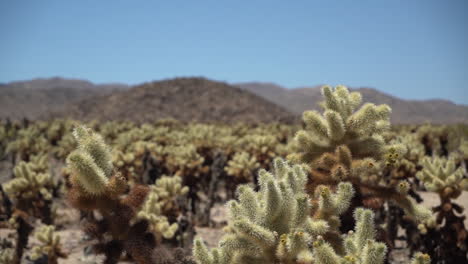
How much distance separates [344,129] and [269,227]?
166 cm

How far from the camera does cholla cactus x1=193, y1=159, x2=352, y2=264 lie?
258 cm

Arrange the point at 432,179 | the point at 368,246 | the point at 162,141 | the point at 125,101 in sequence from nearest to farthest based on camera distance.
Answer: the point at 368,246 → the point at 432,179 → the point at 162,141 → the point at 125,101

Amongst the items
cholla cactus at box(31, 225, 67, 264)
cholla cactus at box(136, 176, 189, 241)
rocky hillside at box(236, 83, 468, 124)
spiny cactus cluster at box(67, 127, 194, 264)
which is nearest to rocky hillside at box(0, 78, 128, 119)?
rocky hillside at box(236, 83, 468, 124)

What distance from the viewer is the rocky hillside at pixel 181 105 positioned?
188 ft

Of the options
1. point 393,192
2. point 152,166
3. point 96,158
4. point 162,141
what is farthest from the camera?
point 162,141

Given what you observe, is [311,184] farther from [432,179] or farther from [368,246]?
[432,179]

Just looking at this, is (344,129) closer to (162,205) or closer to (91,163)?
(91,163)

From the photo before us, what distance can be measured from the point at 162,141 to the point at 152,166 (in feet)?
24.2

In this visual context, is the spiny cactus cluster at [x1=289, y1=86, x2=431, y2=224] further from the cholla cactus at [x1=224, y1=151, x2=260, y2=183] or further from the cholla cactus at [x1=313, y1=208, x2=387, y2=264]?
the cholla cactus at [x1=224, y1=151, x2=260, y2=183]

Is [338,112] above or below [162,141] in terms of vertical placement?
above

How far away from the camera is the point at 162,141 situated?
67.8 feet

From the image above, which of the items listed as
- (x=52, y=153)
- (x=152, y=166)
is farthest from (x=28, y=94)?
(x=152, y=166)

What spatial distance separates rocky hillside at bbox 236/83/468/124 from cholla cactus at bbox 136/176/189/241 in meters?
73.7

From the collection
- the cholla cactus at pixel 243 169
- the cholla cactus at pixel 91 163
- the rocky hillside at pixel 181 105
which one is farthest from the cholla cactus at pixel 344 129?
the rocky hillside at pixel 181 105
